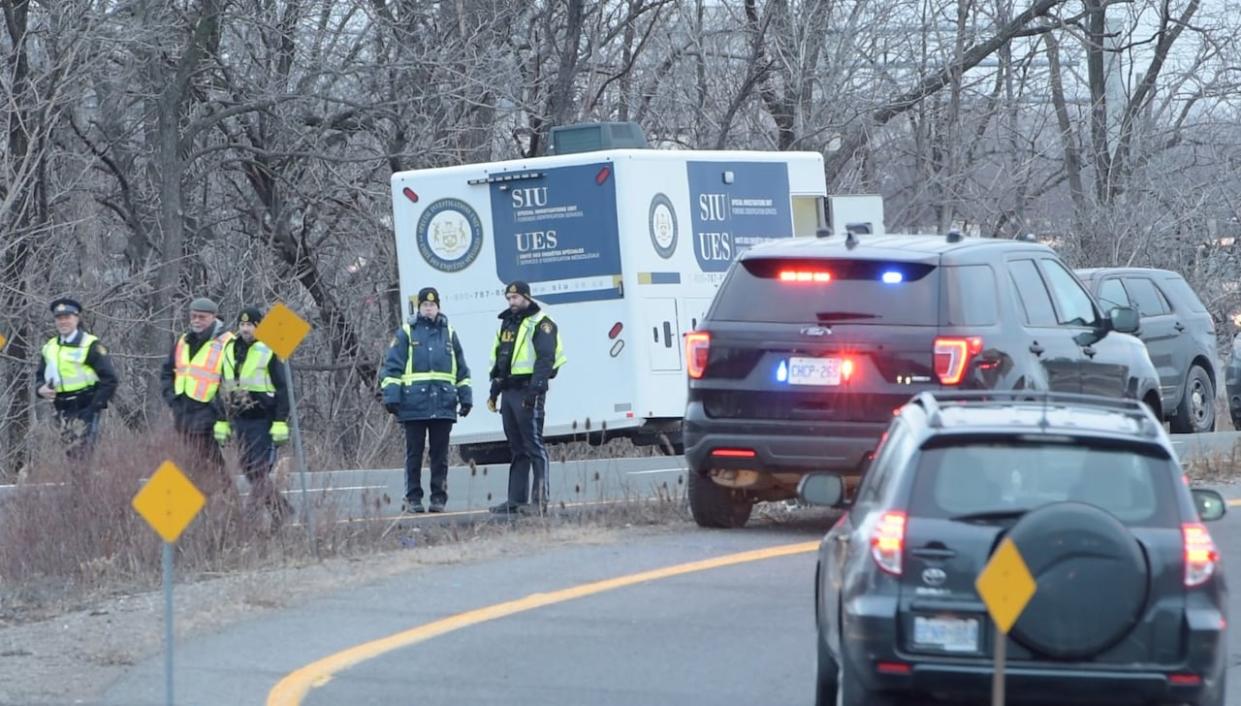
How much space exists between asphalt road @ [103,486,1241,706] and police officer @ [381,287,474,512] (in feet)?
8.96

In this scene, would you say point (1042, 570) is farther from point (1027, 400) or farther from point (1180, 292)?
point (1180, 292)

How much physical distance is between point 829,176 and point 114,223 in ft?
34.3

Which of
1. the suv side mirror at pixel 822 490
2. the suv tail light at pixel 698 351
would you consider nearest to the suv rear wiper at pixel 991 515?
the suv side mirror at pixel 822 490

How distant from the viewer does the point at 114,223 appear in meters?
26.6

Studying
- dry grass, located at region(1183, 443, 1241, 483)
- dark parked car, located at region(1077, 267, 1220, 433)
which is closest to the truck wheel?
dry grass, located at region(1183, 443, 1241, 483)

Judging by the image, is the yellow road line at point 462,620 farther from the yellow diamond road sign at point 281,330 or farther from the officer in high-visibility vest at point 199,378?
the officer in high-visibility vest at point 199,378

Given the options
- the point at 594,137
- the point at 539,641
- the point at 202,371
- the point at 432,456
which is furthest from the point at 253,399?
the point at 594,137

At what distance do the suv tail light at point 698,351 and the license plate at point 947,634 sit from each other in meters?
5.64

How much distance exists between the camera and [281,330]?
12.2m

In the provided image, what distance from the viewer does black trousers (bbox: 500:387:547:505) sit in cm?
1413

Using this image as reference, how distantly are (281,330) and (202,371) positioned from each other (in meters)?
1.73

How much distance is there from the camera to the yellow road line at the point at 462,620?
8.76 m

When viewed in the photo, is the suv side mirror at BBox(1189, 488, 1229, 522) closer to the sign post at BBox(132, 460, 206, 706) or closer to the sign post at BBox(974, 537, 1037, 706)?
the sign post at BBox(974, 537, 1037, 706)

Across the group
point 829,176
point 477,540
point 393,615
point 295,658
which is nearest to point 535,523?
point 477,540
